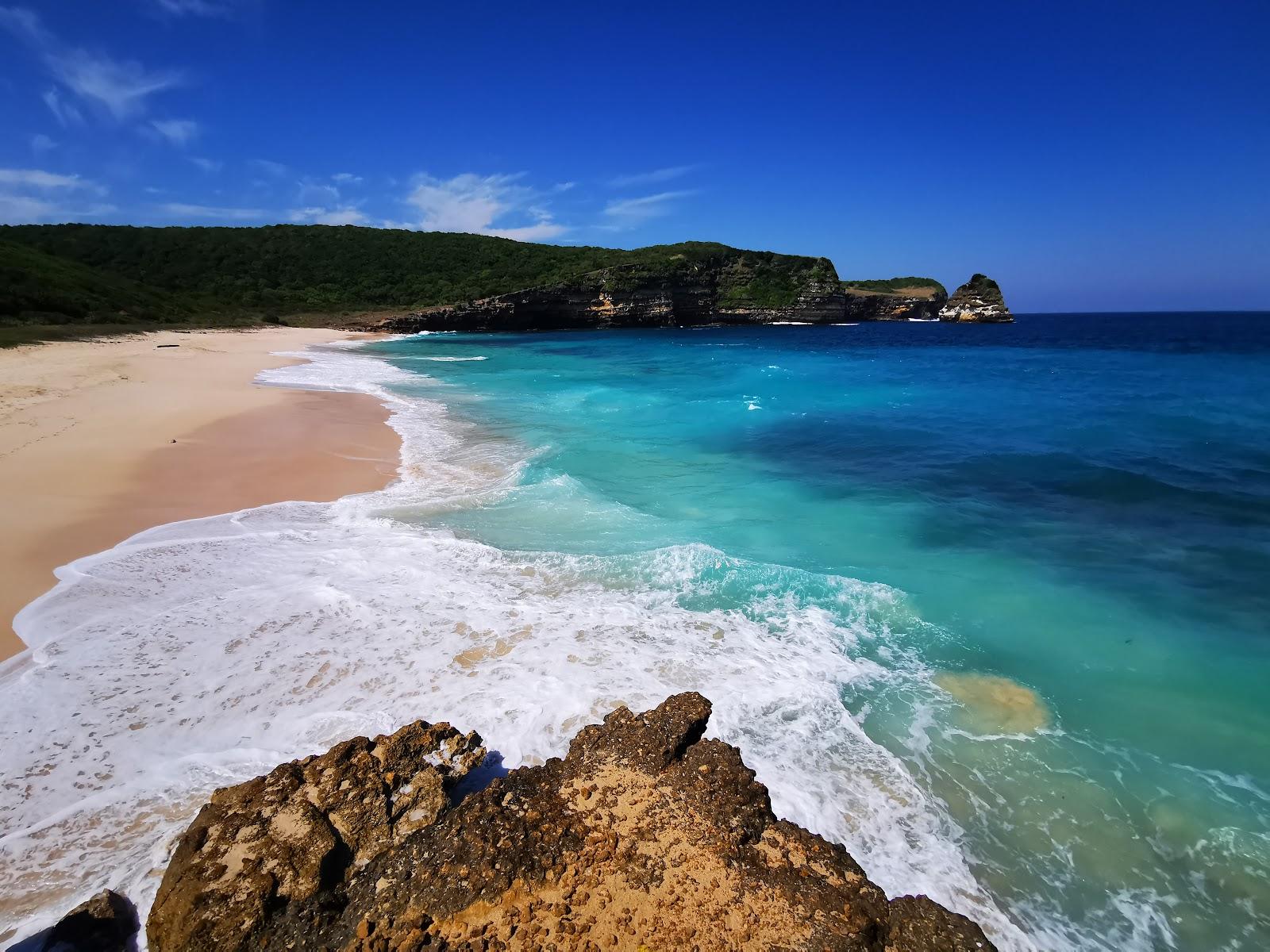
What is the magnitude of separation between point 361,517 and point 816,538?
641cm

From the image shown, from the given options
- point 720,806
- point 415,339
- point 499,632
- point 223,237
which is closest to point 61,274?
point 415,339

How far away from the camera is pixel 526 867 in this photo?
2.74 meters

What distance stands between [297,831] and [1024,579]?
7.81 meters

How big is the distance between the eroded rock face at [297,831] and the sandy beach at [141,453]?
3719 mm

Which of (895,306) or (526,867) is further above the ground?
(895,306)

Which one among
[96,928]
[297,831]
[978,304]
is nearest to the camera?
[96,928]

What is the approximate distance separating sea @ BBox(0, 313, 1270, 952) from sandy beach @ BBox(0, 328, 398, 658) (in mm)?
631

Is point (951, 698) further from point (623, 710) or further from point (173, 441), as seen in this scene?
point (173, 441)

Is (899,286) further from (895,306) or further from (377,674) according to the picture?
(377,674)

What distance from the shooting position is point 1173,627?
20.5 feet

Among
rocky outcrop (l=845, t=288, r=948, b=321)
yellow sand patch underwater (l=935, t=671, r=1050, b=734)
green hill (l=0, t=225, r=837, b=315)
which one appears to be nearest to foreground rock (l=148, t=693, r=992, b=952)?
yellow sand patch underwater (l=935, t=671, r=1050, b=734)

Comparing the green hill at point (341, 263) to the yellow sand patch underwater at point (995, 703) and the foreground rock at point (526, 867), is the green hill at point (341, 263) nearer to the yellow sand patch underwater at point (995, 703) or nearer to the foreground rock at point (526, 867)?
the foreground rock at point (526, 867)

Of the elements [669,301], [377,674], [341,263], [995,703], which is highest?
[341,263]

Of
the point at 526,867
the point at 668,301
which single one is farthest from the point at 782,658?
the point at 668,301
